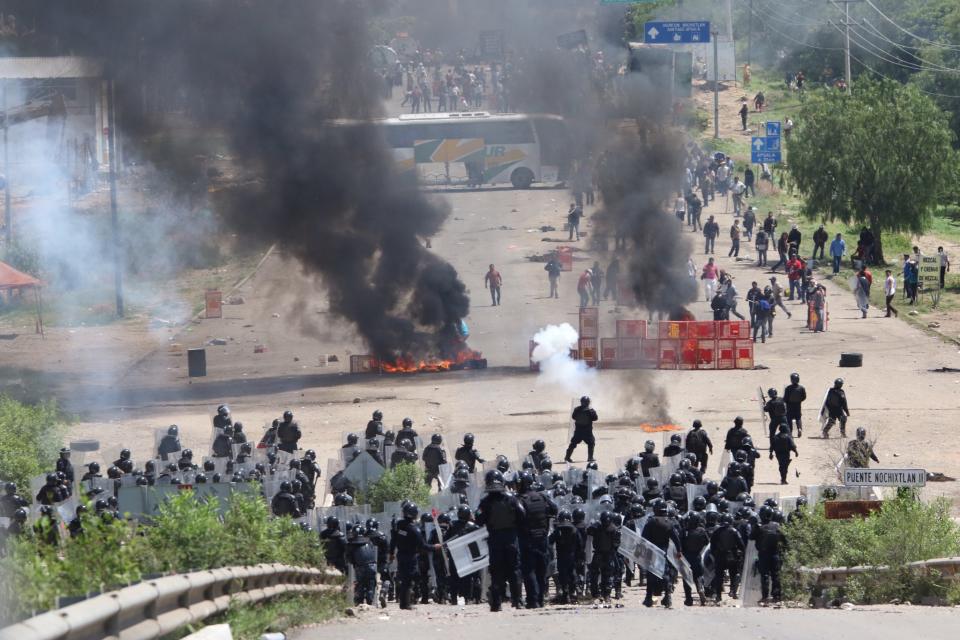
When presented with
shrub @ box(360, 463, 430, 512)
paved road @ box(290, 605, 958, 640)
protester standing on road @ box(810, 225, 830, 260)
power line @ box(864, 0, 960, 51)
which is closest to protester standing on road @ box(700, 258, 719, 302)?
protester standing on road @ box(810, 225, 830, 260)

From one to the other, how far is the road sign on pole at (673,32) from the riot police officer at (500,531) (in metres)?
32.1

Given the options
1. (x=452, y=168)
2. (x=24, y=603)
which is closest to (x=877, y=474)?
(x=24, y=603)

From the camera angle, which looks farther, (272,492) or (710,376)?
(710,376)

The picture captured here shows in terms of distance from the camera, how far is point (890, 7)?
73.7m

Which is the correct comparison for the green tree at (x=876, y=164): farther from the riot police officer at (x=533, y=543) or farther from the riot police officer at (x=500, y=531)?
the riot police officer at (x=500, y=531)

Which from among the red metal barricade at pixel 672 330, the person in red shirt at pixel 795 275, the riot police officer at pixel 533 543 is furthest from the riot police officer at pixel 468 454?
the person in red shirt at pixel 795 275

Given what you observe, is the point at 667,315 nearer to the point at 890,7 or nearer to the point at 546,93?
the point at 546,93

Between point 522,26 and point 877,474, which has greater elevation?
point 522,26

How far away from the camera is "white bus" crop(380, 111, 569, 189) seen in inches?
1868

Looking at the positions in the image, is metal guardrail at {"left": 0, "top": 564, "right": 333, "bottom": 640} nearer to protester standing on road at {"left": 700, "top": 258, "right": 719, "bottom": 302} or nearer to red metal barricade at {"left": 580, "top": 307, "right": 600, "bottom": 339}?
red metal barricade at {"left": 580, "top": 307, "right": 600, "bottom": 339}

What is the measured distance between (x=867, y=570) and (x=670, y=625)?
309cm

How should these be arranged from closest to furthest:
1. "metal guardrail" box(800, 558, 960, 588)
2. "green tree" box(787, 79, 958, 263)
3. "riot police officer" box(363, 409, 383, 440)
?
"metal guardrail" box(800, 558, 960, 588) < "riot police officer" box(363, 409, 383, 440) < "green tree" box(787, 79, 958, 263)

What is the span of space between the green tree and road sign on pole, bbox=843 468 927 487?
30.5 meters

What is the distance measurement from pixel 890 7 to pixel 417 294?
48085mm
